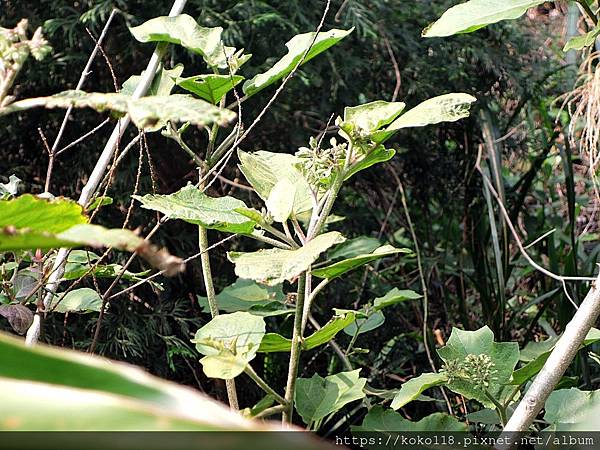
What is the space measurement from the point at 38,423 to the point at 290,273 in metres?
0.34

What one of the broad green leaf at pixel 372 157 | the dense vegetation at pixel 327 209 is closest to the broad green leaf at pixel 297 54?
the dense vegetation at pixel 327 209

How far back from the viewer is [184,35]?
0.68 metres

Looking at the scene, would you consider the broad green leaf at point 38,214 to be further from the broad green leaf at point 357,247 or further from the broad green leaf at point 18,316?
the broad green leaf at point 357,247

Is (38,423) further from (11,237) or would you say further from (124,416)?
(11,237)

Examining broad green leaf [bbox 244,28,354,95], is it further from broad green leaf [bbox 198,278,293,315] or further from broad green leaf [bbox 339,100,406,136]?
broad green leaf [bbox 198,278,293,315]

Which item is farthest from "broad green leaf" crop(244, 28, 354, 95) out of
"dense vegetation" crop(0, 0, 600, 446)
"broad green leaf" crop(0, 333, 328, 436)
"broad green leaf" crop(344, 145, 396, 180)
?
"broad green leaf" crop(0, 333, 328, 436)

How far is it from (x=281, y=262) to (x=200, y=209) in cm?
10

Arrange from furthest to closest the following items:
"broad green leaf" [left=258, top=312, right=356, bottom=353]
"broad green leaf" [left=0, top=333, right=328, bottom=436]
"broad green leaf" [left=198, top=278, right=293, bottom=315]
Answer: "broad green leaf" [left=198, top=278, right=293, bottom=315] → "broad green leaf" [left=258, top=312, right=356, bottom=353] → "broad green leaf" [left=0, top=333, right=328, bottom=436]

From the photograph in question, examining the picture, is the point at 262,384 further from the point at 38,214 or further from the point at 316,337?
the point at 38,214

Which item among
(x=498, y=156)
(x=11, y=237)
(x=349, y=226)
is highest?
(x=11, y=237)

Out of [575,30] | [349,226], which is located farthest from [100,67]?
[575,30]

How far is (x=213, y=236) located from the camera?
5.40 feet

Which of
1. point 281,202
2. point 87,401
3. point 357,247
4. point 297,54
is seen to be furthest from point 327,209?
point 87,401

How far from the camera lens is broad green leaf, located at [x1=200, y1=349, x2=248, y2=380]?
57cm
